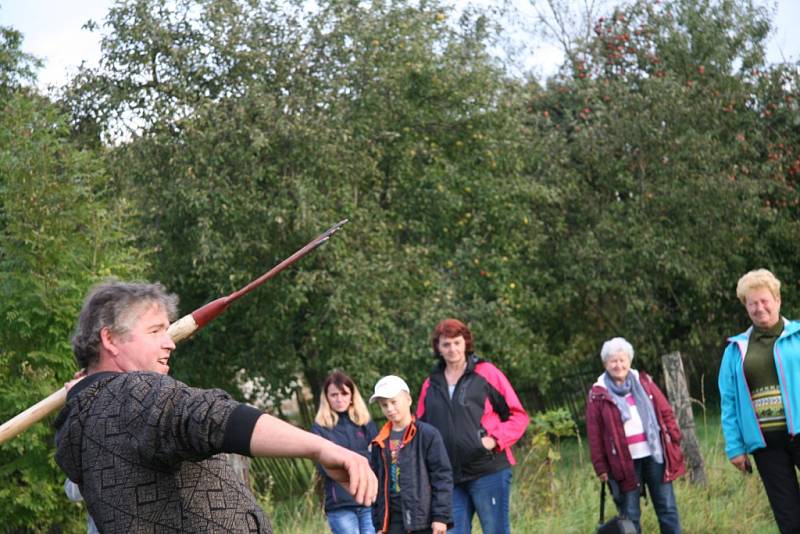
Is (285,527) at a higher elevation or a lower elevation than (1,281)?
lower

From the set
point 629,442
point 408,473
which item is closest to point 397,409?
point 408,473

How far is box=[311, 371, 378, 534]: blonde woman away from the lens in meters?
7.98

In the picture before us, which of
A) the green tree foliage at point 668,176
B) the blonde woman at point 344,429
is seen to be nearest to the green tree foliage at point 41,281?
the blonde woman at point 344,429

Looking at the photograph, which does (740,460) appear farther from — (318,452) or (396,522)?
(318,452)

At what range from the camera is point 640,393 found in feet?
26.5

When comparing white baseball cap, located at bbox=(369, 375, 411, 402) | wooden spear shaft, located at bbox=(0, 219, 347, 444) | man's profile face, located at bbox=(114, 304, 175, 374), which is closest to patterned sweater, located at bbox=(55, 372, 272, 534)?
man's profile face, located at bbox=(114, 304, 175, 374)

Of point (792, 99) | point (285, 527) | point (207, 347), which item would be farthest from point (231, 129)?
point (792, 99)

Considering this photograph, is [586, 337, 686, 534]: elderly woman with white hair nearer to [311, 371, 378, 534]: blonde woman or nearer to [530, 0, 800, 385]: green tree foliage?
[311, 371, 378, 534]: blonde woman

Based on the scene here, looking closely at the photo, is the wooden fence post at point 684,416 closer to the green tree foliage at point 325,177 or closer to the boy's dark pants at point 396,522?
the boy's dark pants at point 396,522

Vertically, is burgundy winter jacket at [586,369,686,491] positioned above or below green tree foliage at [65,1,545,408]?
below

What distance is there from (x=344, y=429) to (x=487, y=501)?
4.12 feet

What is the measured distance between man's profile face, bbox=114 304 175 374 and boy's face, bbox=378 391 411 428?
158 inches

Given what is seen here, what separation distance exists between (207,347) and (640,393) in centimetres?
1020

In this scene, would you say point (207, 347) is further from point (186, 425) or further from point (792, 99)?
point (186, 425)
